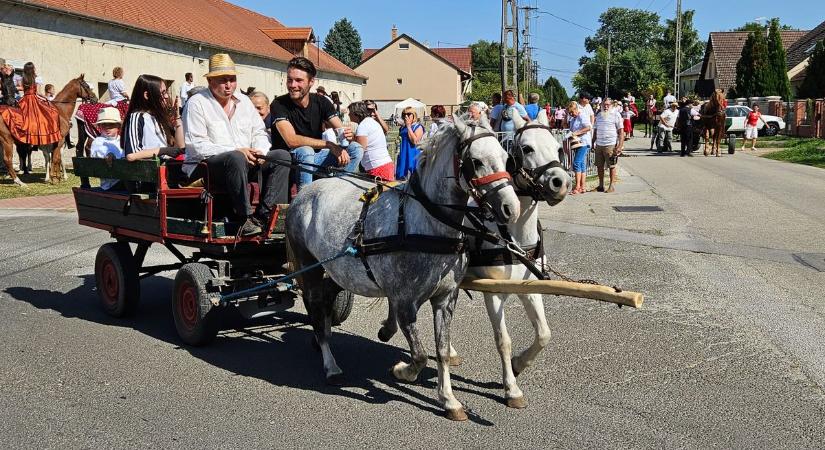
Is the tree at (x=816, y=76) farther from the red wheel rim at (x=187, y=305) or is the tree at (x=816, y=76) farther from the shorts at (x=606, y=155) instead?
the red wheel rim at (x=187, y=305)

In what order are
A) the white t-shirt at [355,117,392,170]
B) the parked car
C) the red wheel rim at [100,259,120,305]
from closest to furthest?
the red wheel rim at [100,259,120,305] < the white t-shirt at [355,117,392,170] < the parked car

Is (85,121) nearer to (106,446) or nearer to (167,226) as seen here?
(167,226)

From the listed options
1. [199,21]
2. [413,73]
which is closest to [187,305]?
[199,21]

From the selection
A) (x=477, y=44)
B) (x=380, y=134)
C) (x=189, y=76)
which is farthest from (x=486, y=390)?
(x=477, y=44)

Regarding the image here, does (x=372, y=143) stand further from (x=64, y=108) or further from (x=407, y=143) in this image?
(x=64, y=108)

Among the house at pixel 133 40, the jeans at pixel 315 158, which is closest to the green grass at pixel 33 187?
the house at pixel 133 40

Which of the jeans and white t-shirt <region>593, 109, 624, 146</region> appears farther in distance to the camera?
white t-shirt <region>593, 109, 624, 146</region>

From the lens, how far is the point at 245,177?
6.66m

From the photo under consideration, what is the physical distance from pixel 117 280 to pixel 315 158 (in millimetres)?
2252

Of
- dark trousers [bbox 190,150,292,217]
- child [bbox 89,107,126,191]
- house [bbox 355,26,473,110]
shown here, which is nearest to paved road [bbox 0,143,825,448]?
dark trousers [bbox 190,150,292,217]

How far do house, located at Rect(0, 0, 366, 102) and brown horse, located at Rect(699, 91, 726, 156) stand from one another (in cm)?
1543

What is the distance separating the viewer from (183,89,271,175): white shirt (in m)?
6.92

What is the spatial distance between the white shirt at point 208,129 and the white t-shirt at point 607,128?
1128cm

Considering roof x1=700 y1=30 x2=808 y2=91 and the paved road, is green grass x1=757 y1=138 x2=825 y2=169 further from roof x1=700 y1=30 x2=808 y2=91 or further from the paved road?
roof x1=700 y1=30 x2=808 y2=91
